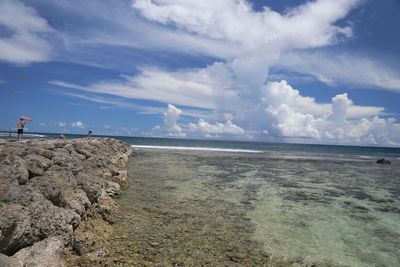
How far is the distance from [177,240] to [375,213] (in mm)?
9143

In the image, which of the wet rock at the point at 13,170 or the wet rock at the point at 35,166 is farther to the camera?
the wet rock at the point at 35,166


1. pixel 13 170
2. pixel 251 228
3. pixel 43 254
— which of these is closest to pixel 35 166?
pixel 13 170

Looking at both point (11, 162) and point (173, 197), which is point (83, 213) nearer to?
point (11, 162)

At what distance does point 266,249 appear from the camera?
654cm

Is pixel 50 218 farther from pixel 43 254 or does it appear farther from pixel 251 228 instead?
pixel 251 228

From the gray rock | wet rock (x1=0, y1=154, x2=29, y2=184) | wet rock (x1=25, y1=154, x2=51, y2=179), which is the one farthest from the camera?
wet rock (x1=25, y1=154, x2=51, y2=179)

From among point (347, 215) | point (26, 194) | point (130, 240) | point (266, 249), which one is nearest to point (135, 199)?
point (130, 240)

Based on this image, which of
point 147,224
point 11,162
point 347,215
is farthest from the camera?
point 347,215

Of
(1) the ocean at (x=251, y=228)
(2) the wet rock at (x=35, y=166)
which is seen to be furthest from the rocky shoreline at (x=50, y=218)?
(1) the ocean at (x=251, y=228)

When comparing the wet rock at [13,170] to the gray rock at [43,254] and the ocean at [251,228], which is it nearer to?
the gray rock at [43,254]

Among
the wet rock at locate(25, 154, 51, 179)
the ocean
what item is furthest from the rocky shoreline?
the ocean

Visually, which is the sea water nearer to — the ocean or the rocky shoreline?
the ocean

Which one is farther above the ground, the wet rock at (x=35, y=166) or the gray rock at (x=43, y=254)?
the wet rock at (x=35, y=166)

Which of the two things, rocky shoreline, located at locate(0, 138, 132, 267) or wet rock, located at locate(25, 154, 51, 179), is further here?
wet rock, located at locate(25, 154, 51, 179)
